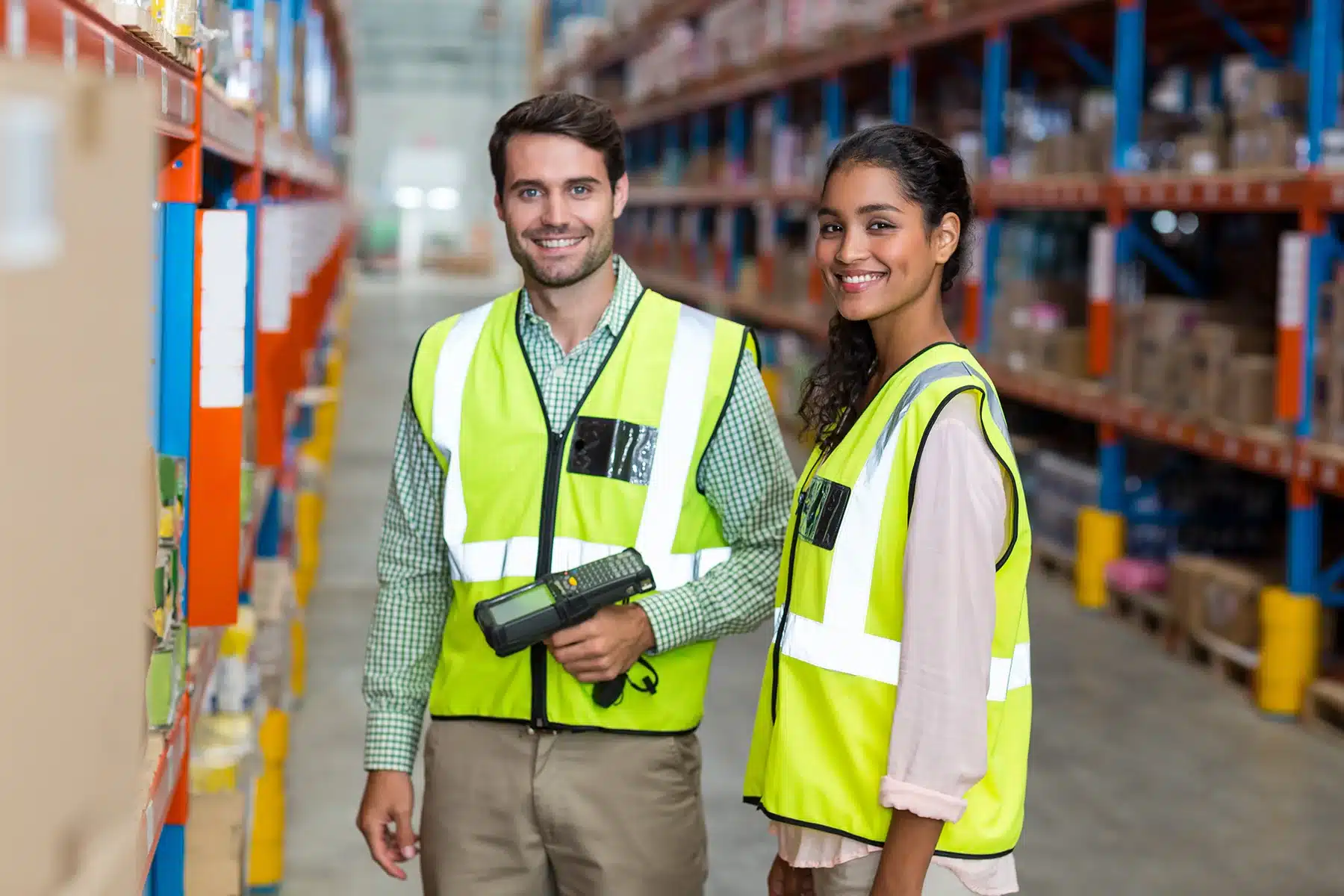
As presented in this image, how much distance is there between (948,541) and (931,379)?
0.19 metres

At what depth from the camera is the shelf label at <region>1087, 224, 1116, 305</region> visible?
660 centimetres

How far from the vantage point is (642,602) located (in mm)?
2031

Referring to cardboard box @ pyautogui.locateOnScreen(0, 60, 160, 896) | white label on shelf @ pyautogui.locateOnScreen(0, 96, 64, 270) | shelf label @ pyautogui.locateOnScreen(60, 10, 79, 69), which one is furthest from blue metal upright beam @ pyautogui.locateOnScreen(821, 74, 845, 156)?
white label on shelf @ pyautogui.locateOnScreen(0, 96, 64, 270)

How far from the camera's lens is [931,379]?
1.71m

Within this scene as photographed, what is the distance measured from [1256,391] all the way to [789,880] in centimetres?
417

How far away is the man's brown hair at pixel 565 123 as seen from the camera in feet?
6.74

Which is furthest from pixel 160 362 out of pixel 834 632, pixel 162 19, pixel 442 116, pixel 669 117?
pixel 442 116

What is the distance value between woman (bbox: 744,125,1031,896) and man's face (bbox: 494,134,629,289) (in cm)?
35

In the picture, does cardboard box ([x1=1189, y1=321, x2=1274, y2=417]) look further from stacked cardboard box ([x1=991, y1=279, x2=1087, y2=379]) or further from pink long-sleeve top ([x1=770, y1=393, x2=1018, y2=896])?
pink long-sleeve top ([x1=770, y1=393, x2=1018, y2=896])

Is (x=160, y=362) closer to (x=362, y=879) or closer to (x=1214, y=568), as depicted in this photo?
(x=362, y=879)

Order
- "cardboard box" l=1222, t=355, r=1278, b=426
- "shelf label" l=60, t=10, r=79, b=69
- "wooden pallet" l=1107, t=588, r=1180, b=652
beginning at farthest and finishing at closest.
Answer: "wooden pallet" l=1107, t=588, r=1180, b=652
"cardboard box" l=1222, t=355, r=1278, b=426
"shelf label" l=60, t=10, r=79, b=69

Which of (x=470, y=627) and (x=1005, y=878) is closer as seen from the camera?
(x=1005, y=878)

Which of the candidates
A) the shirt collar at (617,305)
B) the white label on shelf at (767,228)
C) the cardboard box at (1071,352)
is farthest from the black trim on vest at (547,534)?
the white label on shelf at (767,228)

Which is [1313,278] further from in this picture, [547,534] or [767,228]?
[767,228]
